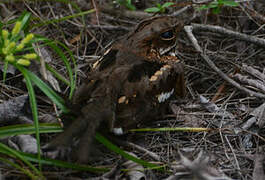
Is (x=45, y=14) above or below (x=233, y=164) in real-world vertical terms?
above

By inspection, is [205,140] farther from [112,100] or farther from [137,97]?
[112,100]

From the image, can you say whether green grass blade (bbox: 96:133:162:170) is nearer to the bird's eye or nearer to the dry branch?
the bird's eye

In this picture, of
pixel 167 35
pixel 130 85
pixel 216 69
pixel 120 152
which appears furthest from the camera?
pixel 216 69

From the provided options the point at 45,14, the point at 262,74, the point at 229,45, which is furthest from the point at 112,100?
the point at 45,14

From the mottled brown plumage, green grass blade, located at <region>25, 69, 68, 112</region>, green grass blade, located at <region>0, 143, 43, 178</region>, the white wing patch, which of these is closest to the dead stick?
the mottled brown plumage

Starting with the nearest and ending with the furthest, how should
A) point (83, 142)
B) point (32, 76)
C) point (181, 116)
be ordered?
point (83, 142) < point (32, 76) < point (181, 116)

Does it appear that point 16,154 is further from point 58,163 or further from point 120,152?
point 120,152

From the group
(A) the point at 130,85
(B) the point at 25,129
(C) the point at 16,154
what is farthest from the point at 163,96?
(C) the point at 16,154

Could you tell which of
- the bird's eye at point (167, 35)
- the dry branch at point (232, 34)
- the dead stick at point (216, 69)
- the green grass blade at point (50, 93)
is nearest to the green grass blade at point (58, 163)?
the green grass blade at point (50, 93)

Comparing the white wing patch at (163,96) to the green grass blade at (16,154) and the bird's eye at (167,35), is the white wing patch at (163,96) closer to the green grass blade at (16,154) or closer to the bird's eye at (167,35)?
the bird's eye at (167,35)
